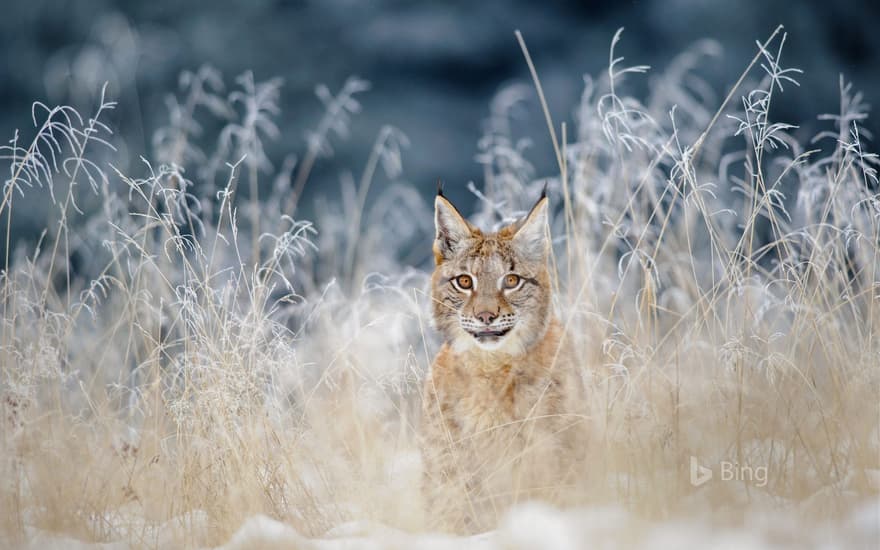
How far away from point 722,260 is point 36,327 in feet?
11.0

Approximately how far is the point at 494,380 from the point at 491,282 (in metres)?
0.46

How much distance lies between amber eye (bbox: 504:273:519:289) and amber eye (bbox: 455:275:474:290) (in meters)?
0.16

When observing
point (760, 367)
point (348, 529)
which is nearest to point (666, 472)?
point (760, 367)

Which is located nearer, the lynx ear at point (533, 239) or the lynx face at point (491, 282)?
the lynx face at point (491, 282)

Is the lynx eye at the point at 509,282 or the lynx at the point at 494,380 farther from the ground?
the lynx eye at the point at 509,282

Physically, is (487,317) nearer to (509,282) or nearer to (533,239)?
(509,282)

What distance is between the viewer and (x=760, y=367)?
3.93 meters

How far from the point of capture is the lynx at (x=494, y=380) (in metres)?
3.60

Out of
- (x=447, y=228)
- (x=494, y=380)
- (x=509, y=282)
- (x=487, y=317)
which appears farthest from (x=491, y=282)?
(x=494, y=380)

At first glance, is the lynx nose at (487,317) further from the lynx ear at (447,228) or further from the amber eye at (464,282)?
the lynx ear at (447,228)

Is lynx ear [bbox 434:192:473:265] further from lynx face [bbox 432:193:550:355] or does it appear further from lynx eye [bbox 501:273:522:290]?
lynx eye [bbox 501:273:522:290]

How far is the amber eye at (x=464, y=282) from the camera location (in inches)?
162

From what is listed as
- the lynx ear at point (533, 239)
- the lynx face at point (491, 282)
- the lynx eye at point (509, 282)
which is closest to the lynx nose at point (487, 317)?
the lynx face at point (491, 282)

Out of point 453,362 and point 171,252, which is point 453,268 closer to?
point 453,362
